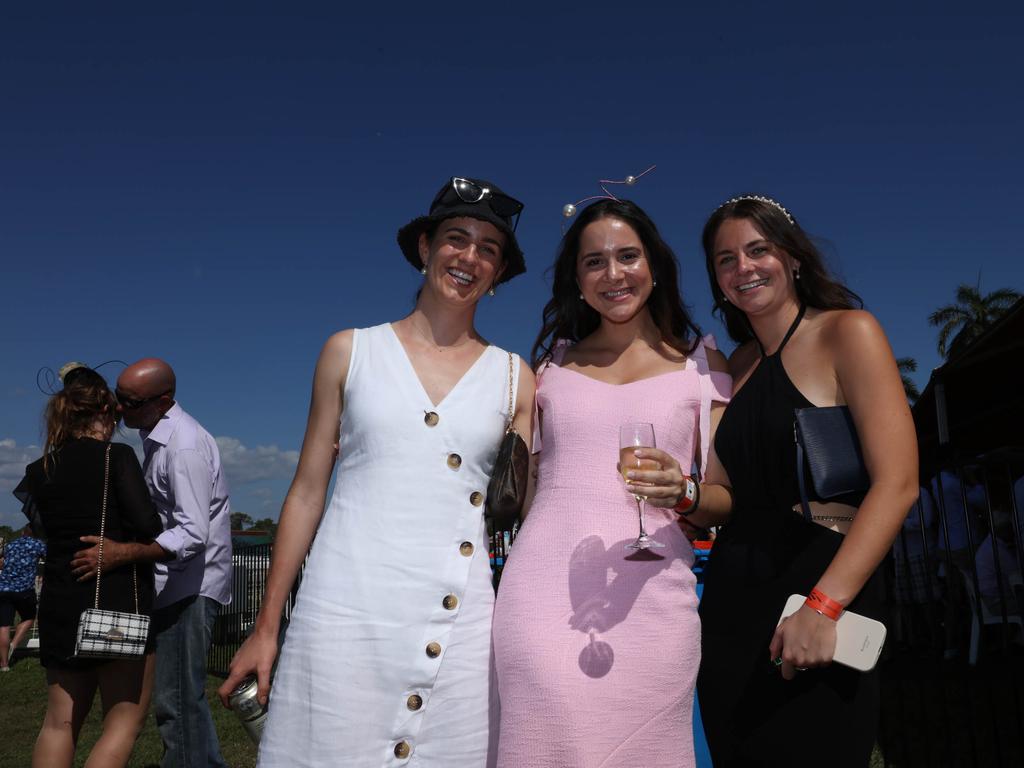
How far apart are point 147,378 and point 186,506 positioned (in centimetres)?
94

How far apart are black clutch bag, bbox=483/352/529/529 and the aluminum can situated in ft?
3.06

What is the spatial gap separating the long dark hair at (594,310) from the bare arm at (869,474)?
2.49 ft

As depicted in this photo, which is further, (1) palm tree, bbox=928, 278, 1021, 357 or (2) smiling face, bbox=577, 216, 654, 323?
(1) palm tree, bbox=928, 278, 1021, 357

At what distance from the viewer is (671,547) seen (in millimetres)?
2598

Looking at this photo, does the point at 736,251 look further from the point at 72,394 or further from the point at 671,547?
the point at 72,394

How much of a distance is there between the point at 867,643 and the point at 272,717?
179cm

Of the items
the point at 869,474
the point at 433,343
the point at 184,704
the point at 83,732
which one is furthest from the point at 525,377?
the point at 83,732

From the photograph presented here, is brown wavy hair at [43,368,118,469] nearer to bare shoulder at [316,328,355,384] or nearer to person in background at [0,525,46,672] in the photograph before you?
bare shoulder at [316,328,355,384]

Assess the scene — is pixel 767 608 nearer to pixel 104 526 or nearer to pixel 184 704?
pixel 104 526

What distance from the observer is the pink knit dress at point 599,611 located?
7.65 ft

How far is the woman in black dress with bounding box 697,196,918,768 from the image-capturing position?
2.28 metres

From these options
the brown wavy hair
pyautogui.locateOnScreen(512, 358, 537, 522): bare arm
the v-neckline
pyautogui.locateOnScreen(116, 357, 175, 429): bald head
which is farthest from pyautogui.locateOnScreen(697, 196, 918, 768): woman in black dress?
pyautogui.locateOnScreen(116, 357, 175, 429): bald head

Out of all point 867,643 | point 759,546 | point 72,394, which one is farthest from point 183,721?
point 867,643

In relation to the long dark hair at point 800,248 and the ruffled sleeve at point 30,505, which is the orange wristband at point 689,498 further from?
the ruffled sleeve at point 30,505
